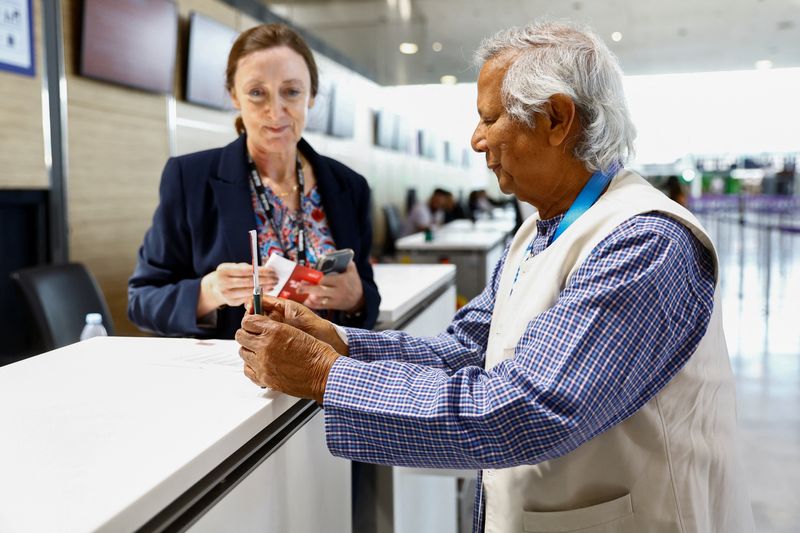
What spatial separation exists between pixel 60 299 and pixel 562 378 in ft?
7.32

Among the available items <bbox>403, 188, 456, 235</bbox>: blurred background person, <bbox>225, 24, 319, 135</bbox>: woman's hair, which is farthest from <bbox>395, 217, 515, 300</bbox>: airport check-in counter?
<bbox>225, 24, 319, 135</bbox>: woman's hair

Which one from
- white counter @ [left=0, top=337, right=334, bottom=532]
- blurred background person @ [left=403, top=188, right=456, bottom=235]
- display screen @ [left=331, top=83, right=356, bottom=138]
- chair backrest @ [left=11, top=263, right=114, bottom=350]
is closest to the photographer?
white counter @ [left=0, top=337, right=334, bottom=532]

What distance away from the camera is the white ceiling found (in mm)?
8766

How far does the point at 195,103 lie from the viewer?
4852mm

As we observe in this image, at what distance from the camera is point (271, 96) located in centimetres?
197

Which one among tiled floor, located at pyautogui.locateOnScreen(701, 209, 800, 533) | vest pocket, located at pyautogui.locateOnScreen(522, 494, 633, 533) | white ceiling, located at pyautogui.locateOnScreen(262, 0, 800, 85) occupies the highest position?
white ceiling, located at pyautogui.locateOnScreen(262, 0, 800, 85)

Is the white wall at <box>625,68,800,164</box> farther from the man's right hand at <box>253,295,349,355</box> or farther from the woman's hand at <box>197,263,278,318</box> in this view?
the man's right hand at <box>253,295,349,355</box>

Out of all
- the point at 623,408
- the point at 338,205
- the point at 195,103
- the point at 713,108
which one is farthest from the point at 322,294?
the point at 713,108

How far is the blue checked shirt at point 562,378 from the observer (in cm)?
97

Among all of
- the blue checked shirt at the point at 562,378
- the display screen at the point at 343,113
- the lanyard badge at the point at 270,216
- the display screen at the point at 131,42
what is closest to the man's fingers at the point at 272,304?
the blue checked shirt at the point at 562,378

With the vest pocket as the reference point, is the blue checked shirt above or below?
above

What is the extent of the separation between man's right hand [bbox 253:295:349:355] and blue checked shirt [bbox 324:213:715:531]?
10.0 inches

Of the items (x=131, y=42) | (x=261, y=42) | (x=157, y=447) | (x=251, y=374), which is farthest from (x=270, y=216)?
(x=131, y=42)

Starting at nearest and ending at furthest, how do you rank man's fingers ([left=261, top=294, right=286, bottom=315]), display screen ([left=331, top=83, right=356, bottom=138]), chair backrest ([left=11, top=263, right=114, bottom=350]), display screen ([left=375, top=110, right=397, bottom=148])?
man's fingers ([left=261, top=294, right=286, bottom=315]) < chair backrest ([left=11, top=263, right=114, bottom=350]) < display screen ([left=331, top=83, right=356, bottom=138]) < display screen ([left=375, top=110, right=397, bottom=148])
